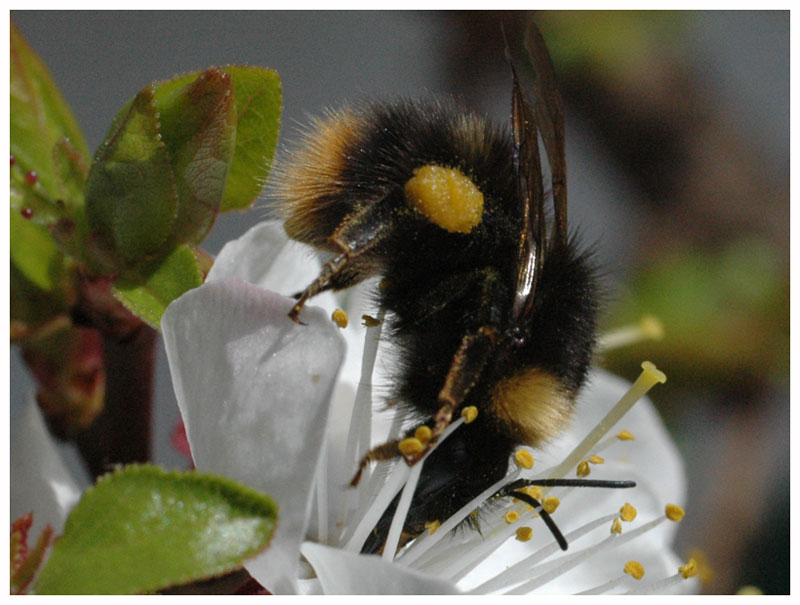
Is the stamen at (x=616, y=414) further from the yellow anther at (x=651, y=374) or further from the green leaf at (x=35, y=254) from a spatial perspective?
the green leaf at (x=35, y=254)

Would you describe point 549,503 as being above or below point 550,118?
below

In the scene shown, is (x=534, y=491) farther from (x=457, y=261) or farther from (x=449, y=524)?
(x=457, y=261)

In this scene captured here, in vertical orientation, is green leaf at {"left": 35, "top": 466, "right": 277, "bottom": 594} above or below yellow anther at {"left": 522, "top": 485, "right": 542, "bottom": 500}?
above

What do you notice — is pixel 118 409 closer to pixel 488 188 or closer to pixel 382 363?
pixel 382 363

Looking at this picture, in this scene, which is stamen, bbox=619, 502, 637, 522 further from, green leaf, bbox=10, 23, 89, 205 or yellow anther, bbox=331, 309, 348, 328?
green leaf, bbox=10, 23, 89, 205

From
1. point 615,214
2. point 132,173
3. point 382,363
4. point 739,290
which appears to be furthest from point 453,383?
point 615,214

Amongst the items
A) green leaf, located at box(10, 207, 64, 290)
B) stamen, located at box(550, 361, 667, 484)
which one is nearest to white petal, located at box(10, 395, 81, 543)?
green leaf, located at box(10, 207, 64, 290)

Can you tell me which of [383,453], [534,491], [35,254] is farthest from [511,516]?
[35,254]
